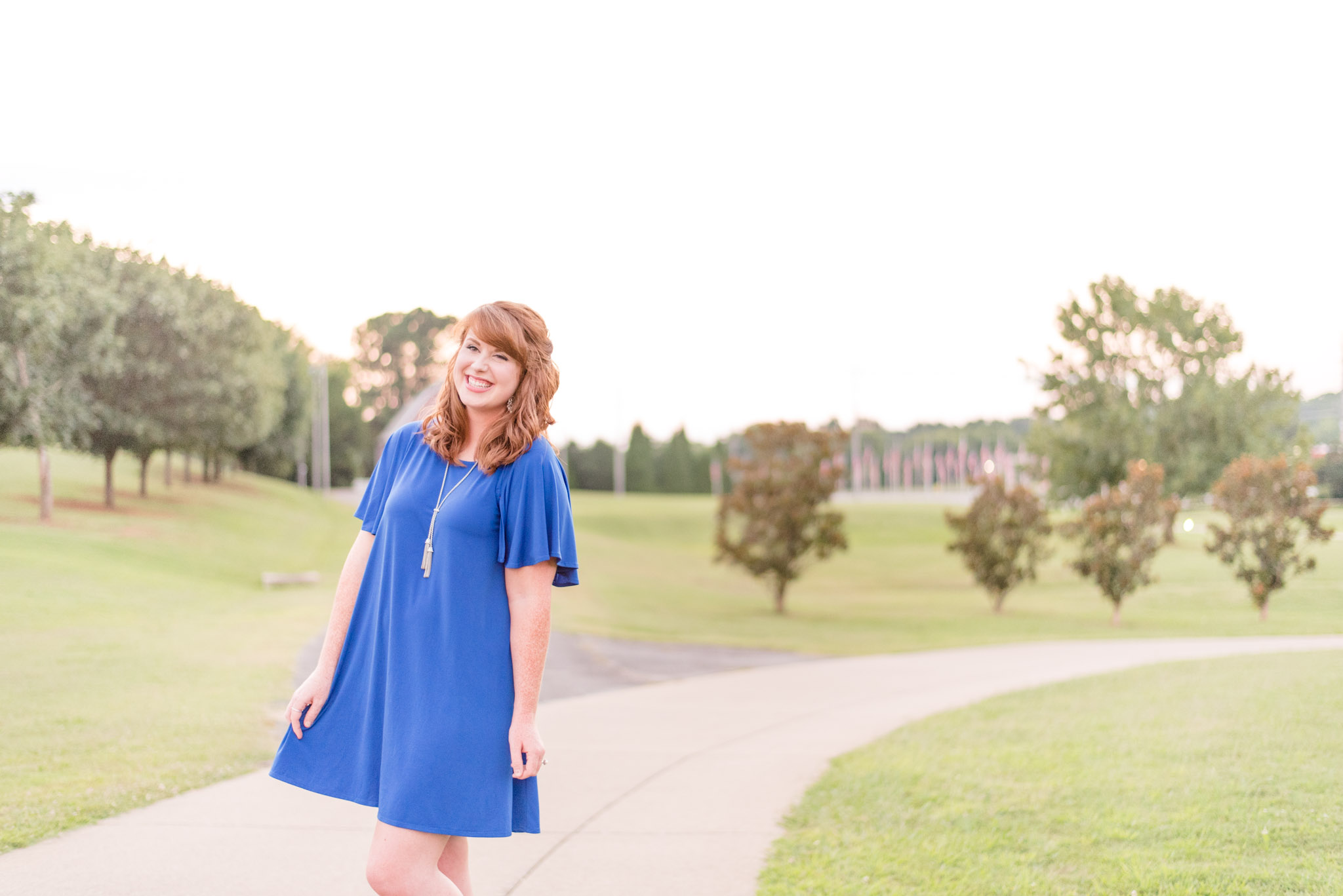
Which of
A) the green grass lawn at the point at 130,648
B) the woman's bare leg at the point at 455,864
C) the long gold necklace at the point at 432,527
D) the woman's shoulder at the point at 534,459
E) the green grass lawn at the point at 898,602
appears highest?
the woman's shoulder at the point at 534,459

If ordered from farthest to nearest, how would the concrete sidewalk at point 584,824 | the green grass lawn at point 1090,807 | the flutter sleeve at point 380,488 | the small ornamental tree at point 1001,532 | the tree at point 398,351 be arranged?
the tree at point 398,351
the small ornamental tree at point 1001,532
the green grass lawn at point 1090,807
the concrete sidewalk at point 584,824
the flutter sleeve at point 380,488

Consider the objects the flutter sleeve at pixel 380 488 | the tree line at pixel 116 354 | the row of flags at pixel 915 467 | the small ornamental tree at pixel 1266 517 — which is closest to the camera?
the flutter sleeve at pixel 380 488

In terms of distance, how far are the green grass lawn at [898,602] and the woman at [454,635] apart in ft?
44.5

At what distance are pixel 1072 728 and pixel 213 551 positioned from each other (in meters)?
22.5

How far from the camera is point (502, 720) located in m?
2.54

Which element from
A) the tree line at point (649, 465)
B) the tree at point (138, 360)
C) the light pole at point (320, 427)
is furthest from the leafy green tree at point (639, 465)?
the tree at point (138, 360)

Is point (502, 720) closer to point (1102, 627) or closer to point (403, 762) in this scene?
point (403, 762)

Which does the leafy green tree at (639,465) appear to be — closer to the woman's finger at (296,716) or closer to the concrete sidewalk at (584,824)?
the concrete sidewalk at (584,824)

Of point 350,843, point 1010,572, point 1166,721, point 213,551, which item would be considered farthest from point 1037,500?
point 350,843

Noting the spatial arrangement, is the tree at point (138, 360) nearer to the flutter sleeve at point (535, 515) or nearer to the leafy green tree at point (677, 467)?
the flutter sleeve at point (535, 515)

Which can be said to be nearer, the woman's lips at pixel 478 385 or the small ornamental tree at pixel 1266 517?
the woman's lips at pixel 478 385

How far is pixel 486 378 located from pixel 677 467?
2328 inches

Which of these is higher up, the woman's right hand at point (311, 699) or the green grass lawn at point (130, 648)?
the woman's right hand at point (311, 699)

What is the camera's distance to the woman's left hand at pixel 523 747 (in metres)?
2.52
